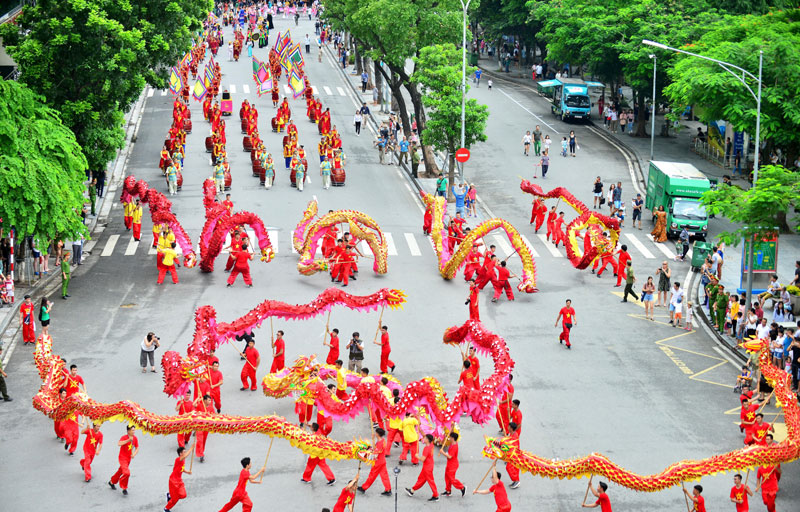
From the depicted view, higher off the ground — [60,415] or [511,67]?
[511,67]

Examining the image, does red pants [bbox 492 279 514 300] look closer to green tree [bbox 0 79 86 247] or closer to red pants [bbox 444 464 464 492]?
green tree [bbox 0 79 86 247]

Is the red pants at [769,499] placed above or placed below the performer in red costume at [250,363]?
below

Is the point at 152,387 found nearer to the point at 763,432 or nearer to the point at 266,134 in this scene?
the point at 763,432

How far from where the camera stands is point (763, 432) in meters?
21.6

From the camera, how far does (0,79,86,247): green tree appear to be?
3020 centimetres

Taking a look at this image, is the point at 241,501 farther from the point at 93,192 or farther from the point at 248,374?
the point at 93,192

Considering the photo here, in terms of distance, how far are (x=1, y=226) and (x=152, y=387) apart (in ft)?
26.7

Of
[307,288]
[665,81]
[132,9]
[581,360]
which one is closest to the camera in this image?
[581,360]

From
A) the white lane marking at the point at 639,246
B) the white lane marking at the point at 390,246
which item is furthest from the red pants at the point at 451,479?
the white lane marking at the point at 639,246

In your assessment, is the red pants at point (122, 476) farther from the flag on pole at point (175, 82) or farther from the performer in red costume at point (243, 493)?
the flag on pole at point (175, 82)

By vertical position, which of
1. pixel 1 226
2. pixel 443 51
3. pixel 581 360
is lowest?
pixel 581 360

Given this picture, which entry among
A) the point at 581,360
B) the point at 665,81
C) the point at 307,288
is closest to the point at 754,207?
the point at 581,360

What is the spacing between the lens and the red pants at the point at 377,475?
20.1 meters

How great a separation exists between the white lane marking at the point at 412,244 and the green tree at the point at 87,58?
11.2 metres
